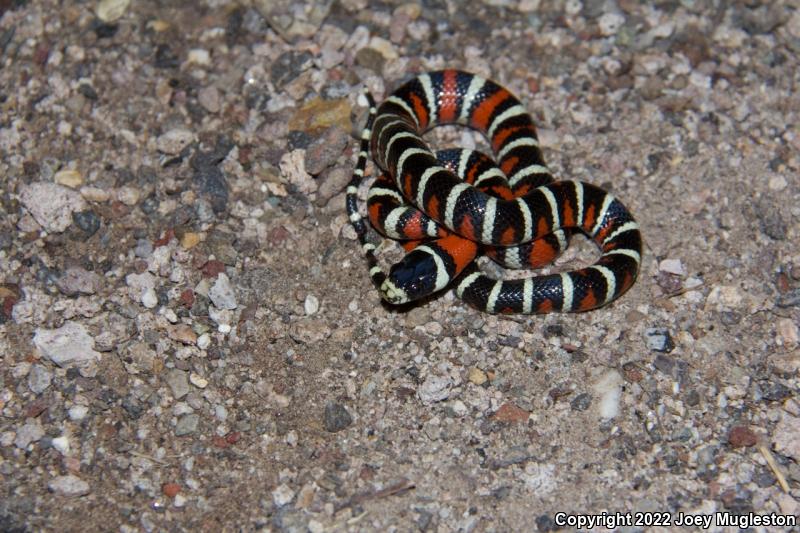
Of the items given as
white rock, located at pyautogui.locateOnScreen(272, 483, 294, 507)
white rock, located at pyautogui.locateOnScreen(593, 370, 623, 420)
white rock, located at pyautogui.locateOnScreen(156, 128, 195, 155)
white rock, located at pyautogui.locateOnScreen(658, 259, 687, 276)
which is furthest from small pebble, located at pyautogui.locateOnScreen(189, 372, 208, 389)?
white rock, located at pyautogui.locateOnScreen(658, 259, 687, 276)

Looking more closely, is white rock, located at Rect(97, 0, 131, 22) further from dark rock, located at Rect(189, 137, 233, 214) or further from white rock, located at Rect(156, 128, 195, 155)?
dark rock, located at Rect(189, 137, 233, 214)

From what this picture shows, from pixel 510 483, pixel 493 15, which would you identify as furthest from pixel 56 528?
pixel 493 15

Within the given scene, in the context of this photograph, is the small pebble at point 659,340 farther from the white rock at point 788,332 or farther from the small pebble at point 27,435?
the small pebble at point 27,435

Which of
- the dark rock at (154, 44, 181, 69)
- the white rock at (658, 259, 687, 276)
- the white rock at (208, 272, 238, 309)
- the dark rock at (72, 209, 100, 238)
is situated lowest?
the white rock at (208, 272, 238, 309)

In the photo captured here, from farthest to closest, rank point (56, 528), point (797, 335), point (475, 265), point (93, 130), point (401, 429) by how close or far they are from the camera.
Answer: point (93, 130), point (475, 265), point (797, 335), point (401, 429), point (56, 528)

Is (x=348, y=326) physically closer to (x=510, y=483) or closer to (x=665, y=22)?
(x=510, y=483)

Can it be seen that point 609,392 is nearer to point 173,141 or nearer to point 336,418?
point 336,418

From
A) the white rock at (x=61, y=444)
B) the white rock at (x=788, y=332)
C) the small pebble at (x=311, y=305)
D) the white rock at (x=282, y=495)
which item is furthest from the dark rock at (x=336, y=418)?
the white rock at (x=788, y=332)
